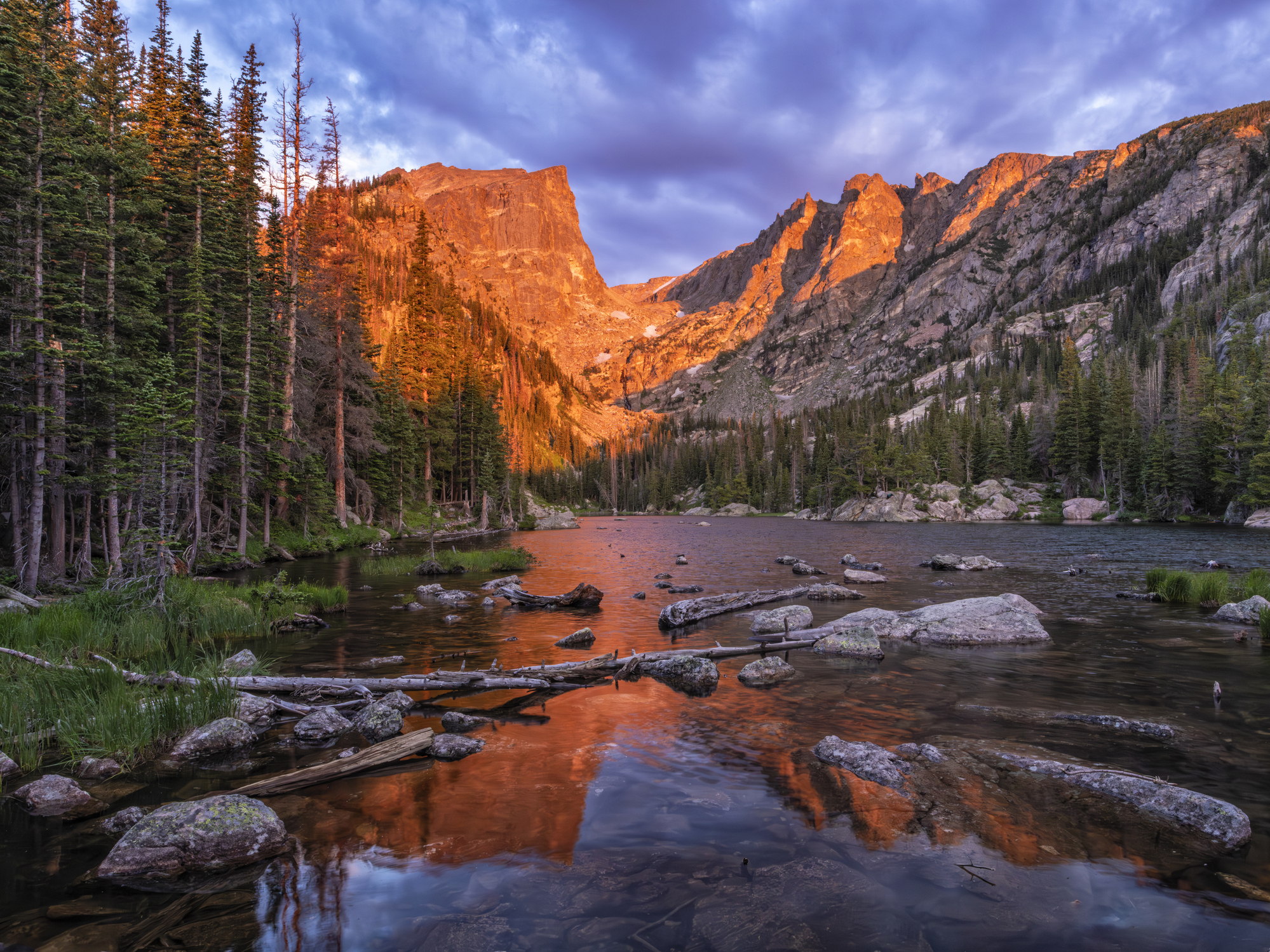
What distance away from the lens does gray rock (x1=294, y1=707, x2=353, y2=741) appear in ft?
32.1

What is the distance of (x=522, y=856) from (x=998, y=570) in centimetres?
3449

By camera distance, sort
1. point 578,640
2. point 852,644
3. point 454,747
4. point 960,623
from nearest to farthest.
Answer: point 454,747
point 852,644
point 578,640
point 960,623

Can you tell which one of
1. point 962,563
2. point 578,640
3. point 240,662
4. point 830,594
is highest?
point 240,662

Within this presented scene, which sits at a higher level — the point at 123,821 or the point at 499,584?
the point at 123,821

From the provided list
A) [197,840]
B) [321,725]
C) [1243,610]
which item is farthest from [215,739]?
[1243,610]

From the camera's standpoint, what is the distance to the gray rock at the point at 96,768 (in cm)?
815

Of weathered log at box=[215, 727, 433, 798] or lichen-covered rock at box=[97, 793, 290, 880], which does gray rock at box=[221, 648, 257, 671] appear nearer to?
weathered log at box=[215, 727, 433, 798]

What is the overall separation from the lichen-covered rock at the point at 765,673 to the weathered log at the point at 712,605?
598 centimetres

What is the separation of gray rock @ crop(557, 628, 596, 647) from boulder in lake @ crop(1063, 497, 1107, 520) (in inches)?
3415

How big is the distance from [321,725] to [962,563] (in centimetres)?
3531

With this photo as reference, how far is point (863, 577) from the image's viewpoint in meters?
29.8

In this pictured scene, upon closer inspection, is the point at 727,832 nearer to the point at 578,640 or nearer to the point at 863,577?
the point at 578,640

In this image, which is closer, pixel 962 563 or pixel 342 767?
pixel 342 767

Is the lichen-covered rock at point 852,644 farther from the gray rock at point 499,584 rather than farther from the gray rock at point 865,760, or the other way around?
the gray rock at point 499,584
